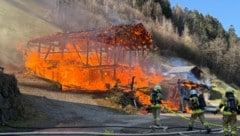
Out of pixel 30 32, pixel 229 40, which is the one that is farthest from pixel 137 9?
pixel 30 32

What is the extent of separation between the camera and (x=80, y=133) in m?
16.9

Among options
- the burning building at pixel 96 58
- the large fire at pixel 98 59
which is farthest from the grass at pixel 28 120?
the burning building at pixel 96 58

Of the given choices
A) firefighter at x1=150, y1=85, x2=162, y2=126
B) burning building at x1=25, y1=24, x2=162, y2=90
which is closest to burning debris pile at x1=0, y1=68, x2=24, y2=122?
firefighter at x1=150, y1=85, x2=162, y2=126

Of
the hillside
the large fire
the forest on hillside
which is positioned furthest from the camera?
the forest on hillside

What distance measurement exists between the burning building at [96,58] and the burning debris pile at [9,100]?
1279 centimetres

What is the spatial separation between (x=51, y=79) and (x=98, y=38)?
16.4 feet

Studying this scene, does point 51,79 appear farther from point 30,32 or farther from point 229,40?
point 229,40

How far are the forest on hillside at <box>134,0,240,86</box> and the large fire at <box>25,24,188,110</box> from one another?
157 ft

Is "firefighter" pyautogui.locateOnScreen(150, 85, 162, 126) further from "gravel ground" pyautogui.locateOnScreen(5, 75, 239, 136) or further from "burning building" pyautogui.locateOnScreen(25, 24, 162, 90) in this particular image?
"burning building" pyautogui.locateOnScreen(25, 24, 162, 90)

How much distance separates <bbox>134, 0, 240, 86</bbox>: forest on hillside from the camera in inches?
3789

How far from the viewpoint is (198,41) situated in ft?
330

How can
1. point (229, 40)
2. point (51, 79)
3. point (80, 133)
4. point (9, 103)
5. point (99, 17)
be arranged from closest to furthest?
point (80, 133) → point (9, 103) → point (51, 79) → point (99, 17) → point (229, 40)

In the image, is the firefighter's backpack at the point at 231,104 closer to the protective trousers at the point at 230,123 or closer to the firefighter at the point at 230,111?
the firefighter at the point at 230,111

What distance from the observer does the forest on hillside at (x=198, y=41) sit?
96.2 meters
